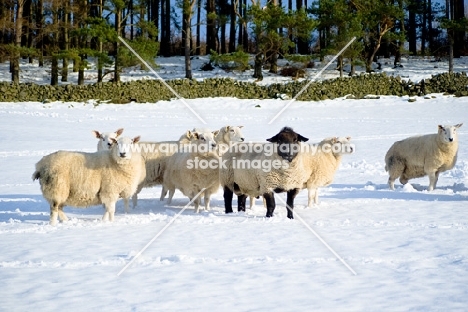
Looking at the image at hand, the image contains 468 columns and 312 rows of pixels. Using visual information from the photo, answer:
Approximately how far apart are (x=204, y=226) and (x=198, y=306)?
11.8 ft

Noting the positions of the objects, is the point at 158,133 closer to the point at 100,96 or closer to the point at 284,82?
the point at 100,96

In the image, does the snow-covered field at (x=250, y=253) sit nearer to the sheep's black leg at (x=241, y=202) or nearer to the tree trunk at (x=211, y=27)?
the sheep's black leg at (x=241, y=202)

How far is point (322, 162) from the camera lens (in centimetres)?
1080

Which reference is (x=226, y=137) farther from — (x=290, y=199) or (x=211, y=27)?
(x=211, y=27)

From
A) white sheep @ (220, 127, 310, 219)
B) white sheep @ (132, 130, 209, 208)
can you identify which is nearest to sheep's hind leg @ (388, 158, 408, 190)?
white sheep @ (220, 127, 310, 219)

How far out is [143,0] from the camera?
3850 centimetres

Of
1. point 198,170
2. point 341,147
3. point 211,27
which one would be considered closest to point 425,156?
point 341,147

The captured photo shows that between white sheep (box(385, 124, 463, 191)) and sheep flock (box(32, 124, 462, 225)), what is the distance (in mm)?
20

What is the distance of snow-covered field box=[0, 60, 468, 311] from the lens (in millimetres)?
5305

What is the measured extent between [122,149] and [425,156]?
633cm

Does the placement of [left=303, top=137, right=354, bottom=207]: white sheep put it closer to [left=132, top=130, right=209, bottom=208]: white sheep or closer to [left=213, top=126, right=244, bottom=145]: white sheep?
[left=213, top=126, right=244, bottom=145]: white sheep

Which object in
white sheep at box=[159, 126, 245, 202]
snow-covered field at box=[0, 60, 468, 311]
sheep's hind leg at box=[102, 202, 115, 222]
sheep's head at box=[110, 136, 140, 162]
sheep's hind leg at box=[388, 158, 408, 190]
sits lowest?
snow-covered field at box=[0, 60, 468, 311]

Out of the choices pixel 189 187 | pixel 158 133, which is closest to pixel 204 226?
pixel 189 187

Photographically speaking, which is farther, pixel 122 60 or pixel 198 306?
pixel 122 60
